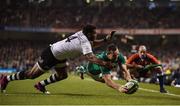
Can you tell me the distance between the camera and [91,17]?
57000 millimetres

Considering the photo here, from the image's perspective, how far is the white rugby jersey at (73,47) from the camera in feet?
38.0

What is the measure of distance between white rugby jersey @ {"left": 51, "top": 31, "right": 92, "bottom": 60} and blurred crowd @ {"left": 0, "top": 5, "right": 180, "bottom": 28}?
42.1 m

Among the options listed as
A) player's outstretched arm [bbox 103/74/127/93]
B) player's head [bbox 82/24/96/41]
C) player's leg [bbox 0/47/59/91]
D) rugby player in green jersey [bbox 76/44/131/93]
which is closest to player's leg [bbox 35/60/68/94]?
player's leg [bbox 0/47/59/91]

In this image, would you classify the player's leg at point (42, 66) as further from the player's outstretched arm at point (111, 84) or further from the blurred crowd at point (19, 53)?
the blurred crowd at point (19, 53)

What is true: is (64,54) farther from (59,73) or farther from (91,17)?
(91,17)

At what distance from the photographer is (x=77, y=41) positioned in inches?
466

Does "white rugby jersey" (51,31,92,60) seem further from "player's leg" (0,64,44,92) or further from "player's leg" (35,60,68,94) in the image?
"player's leg" (0,64,44,92)

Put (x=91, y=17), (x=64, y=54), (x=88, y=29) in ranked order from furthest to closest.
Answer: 1. (x=91, y=17)
2. (x=64, y=54)
3. (x=88, y=29)

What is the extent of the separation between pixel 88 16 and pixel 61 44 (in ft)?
148

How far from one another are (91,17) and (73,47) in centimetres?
4532

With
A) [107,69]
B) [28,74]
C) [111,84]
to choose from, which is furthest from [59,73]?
[107,69]

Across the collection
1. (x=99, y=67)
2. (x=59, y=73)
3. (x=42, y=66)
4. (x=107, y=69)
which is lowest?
(x=99, y=67)

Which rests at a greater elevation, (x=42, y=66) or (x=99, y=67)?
(x=42, y=66)

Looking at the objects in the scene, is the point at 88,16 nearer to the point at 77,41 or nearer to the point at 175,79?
the point at 175,79
